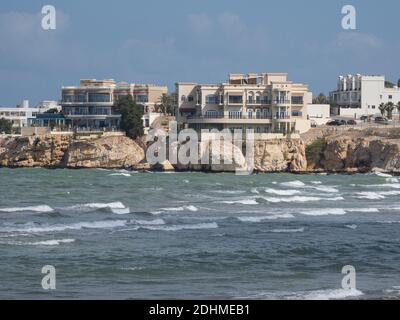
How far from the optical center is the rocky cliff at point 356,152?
279ft

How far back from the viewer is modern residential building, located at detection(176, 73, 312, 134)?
9062cm

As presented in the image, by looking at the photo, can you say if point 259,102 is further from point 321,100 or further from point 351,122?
point 321,100

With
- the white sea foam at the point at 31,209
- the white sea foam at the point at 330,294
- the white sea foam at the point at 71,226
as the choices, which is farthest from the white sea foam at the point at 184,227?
the white sea foam at the point at 330,294

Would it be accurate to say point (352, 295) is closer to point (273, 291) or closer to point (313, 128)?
point (273, 291)

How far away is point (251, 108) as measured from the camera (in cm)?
9119

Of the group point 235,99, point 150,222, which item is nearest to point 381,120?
point 235,99

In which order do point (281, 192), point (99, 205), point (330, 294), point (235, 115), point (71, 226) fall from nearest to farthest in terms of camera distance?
point (330, 294) < point (71, 226) < point (99, 205) < point (281, 192) < point (235, 115)

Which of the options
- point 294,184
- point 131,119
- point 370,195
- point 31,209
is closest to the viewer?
point 31,209

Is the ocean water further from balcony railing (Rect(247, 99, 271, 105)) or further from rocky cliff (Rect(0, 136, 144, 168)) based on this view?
balcony railing (Rect(247, 99, 271, 105))

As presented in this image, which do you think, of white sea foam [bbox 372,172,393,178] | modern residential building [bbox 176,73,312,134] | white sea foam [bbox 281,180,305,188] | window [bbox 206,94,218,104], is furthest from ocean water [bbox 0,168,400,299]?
window [bbox 206,94,218,104]

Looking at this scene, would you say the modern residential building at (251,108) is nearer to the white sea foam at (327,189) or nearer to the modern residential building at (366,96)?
the modern residential building at (366,96)

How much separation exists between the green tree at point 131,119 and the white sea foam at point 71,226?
47.5 meters

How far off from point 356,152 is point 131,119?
20.6m
